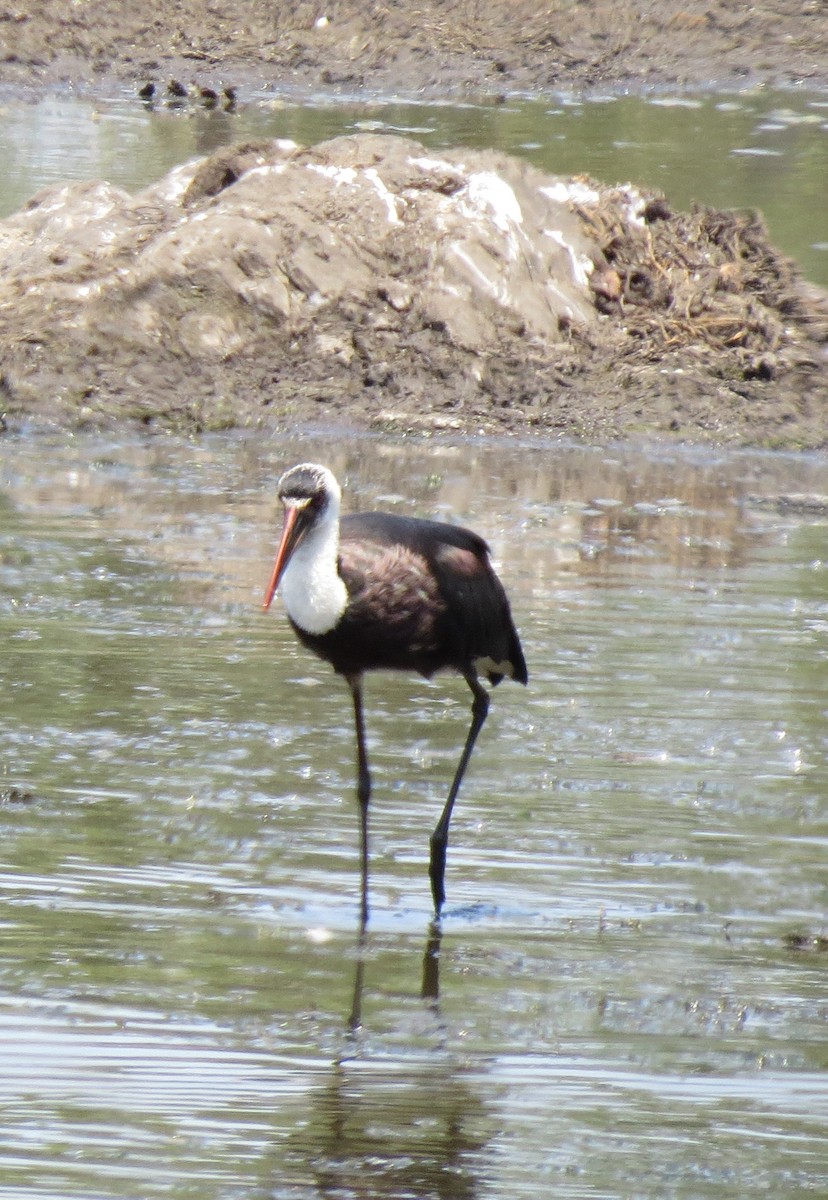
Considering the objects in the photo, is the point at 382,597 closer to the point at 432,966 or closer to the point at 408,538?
the point at 408,538

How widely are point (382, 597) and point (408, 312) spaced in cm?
667

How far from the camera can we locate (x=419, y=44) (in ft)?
87.8

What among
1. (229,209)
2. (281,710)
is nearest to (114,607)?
(281,710)

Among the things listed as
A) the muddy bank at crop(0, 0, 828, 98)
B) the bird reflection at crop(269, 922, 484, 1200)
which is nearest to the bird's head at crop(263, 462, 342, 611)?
the bird reflection at crop(269, 922, 484, 1200)

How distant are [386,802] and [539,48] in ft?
73.0

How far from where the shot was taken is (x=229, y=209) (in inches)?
476

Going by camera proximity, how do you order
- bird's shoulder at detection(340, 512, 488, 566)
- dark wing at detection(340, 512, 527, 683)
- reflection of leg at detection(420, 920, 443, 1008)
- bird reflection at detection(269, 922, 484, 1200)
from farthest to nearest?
bird's shoulder at detection(340, 512, 488, 566) → dark wing at detection(340, 512, 527, 683) → reflection of leg at detection(420, 920, 443, 1008) → bird reflection at detection(269, 922, 484, 1200)

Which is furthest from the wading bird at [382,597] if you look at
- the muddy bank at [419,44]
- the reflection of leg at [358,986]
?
the muddy bank at [419,44]

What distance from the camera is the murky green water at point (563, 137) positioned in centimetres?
1742

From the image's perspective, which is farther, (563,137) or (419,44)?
(419,44)

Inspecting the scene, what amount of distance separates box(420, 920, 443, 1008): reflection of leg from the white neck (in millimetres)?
797

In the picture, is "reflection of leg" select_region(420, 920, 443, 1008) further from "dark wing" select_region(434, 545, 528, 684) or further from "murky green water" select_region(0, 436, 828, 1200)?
"dark wing" select_region(434, 545, 528, 684)

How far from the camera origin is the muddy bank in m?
25.9

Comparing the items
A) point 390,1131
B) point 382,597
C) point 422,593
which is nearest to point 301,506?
point 382,597
